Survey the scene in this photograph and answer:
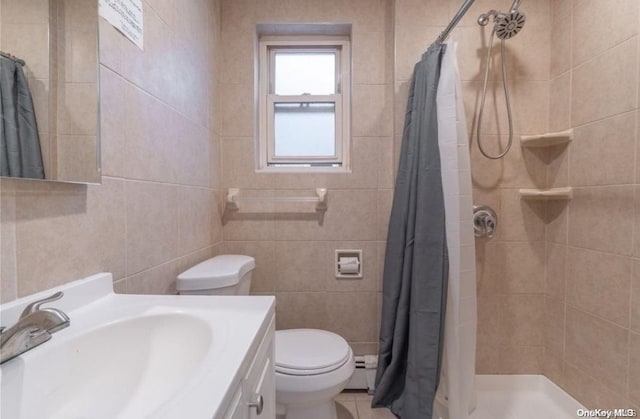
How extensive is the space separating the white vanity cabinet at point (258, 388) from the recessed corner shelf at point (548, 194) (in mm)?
1530

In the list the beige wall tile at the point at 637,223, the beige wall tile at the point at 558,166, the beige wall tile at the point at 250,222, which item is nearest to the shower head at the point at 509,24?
the beige wall tile at the point at 558,166

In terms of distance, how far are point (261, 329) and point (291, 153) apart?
1.38 m

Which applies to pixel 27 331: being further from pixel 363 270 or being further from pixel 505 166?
pixel 505 166

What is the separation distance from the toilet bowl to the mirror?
95 cm

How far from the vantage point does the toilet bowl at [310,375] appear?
1126 millimetres

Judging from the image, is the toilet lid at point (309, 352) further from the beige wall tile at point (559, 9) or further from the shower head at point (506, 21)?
the beige wall tile at point (559, 9)

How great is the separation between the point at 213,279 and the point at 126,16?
0.90m

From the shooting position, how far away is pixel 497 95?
62.9 inches

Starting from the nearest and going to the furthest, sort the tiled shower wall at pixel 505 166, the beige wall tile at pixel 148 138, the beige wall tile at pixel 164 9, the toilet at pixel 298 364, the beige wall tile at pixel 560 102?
1. the beige wall tile at pixel 148 138
2. the beige wall tile at pixel 164 9
3. the toilet at pixel 298 364
4. the beige wall tile at pixel 560 102
5. the tiled shower wall at pixel 505 166

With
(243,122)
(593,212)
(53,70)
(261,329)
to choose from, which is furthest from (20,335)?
(593,212)

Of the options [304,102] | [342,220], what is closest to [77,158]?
[342,220]

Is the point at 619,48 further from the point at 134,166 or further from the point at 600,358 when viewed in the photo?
the point at 134,166

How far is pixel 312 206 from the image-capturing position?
169cm

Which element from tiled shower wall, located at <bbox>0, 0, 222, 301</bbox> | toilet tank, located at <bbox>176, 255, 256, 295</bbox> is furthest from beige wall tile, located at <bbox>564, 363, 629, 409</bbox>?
tiled shower wall, located at <bbox>0, 0, 222, 301</bbox>
